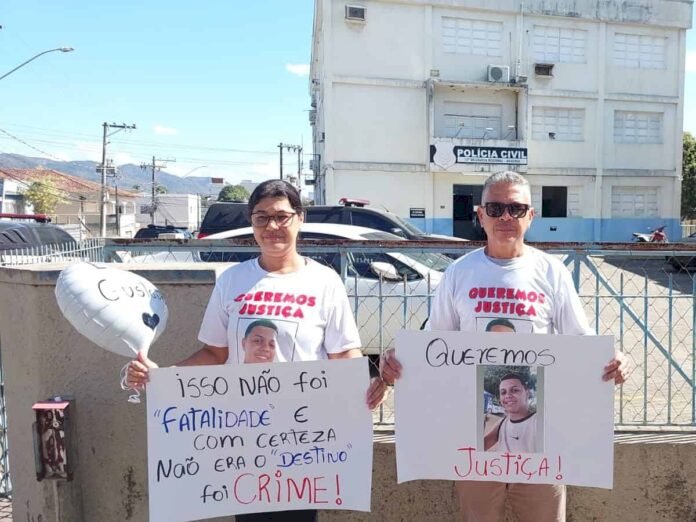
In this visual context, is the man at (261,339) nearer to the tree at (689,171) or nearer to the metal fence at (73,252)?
the metal fence at (73,252)

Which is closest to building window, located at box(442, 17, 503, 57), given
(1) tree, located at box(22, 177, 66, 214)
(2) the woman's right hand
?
(2) the woman's right hand

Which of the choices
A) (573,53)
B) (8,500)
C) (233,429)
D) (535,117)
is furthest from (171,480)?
(573,53)

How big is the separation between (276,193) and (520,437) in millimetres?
1287

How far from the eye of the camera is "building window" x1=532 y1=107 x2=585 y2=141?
23.4 metres

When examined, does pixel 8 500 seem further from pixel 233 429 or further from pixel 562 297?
pixel 562 297

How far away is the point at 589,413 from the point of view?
6.94 feet

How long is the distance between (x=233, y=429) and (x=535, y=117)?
23.7 metres

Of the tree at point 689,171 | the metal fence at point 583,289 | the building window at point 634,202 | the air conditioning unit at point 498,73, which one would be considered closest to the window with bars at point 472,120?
the air conditioning unit at point 498,73

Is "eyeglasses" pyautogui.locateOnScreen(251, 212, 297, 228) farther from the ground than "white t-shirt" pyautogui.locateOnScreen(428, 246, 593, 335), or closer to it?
farther from the ground

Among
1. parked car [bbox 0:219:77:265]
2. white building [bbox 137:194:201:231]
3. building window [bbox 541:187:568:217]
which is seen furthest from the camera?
white building [bbox 137:194:201:231]

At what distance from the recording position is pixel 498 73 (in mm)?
22297

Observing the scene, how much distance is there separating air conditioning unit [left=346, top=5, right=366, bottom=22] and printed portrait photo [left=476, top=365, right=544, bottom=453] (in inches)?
835

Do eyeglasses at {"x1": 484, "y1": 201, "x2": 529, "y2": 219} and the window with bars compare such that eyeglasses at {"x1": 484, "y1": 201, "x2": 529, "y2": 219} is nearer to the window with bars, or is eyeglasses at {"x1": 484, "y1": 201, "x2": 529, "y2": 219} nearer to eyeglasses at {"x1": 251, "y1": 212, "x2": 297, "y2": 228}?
eyeglasses at {"x1": 251, "y1": 212, "x2": 297, "y2": 228}

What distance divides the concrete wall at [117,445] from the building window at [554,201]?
22.5m
